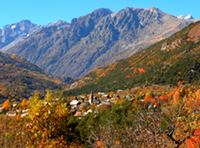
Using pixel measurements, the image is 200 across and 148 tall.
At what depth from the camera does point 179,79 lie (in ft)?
591

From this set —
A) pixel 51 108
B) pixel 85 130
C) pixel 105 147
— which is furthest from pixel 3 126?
pixel 105 147

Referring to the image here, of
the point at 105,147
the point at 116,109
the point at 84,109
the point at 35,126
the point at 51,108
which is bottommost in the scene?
the point at 84,109

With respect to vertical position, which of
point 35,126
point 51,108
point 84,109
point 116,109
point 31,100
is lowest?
point 84,109

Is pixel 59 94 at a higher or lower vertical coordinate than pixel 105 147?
higher

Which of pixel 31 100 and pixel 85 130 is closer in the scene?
pixel 31 100

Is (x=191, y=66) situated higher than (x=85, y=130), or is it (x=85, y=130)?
(x=191, y=66)

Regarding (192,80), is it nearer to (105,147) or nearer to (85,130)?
(85,130)

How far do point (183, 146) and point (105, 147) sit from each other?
30.6 ft

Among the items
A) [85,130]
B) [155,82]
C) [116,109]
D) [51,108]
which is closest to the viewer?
[51,108]

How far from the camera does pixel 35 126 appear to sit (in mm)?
19469

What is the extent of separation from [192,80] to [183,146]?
169 m

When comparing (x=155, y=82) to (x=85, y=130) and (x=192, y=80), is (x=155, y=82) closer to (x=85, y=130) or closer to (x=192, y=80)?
(x=192, y=80)

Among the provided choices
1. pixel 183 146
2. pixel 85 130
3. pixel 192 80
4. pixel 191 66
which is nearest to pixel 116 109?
pixel 85 130

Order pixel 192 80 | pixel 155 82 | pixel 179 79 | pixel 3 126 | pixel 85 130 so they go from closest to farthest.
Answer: pixel 85 130 < pixel 3 126 < pixel 192 80 < pixel 179 79 < pixel 155 82
